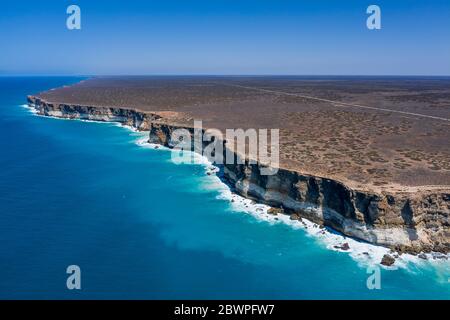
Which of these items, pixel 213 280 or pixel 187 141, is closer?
pixel 213 280

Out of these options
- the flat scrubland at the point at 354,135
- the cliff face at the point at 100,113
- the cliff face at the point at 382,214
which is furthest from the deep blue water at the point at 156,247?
the cliff face at the point at 100,113

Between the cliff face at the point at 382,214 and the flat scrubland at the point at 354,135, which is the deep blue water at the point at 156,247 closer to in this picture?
the cliff face at the point at 382,214

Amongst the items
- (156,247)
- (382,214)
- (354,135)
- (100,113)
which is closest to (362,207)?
(382,214)

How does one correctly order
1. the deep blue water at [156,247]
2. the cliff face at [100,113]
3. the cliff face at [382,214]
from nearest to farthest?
the deep blue water at [156,247]
the cliff face at [382,214]
the cliff face at [100,113]

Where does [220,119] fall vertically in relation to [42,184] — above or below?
above

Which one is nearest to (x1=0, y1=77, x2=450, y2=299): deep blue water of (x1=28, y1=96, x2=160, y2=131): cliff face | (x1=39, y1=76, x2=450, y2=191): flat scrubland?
(x1=39, y1=76, x2=450, y2=191): flat scrubland

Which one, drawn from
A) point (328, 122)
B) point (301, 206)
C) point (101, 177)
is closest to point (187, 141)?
point (101, 177)
